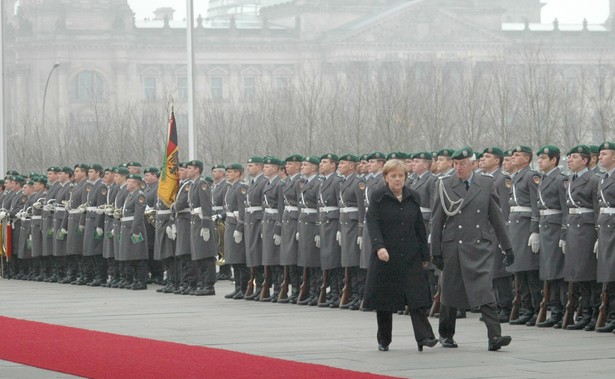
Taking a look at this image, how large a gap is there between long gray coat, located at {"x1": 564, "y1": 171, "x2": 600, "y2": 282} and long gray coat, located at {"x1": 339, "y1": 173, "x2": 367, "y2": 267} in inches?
145

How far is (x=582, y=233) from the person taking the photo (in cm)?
1609

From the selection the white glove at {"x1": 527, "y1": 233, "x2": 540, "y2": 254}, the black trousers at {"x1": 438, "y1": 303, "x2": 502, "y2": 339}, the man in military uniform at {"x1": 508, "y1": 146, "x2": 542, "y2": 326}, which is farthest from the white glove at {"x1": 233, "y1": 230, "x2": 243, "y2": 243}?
the black trousers at {"x1": 438, "y1": 303, "x2": 502, "y2": 339}

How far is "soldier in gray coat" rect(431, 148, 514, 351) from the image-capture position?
1421cm

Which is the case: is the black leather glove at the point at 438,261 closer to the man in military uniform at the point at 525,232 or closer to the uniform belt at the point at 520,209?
the man in military uniform at the point at 525,232

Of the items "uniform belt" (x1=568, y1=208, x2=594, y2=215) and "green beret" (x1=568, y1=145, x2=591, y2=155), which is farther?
"green beret" (x1=568, y1=145, x2=591, y2=155)

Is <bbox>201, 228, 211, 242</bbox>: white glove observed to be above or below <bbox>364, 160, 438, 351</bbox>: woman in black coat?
below

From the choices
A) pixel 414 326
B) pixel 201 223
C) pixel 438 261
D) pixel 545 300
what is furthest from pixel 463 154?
pixel 201 223

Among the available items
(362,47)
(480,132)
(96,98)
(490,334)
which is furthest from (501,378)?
(362,47)

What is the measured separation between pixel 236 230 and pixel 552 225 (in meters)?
5.99

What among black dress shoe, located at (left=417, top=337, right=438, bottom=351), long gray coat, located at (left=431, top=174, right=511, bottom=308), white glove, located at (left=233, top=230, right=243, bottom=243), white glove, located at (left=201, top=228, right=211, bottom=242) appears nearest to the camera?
black dress shoe, located at (left=417, top=337, right=438, bottom=351)

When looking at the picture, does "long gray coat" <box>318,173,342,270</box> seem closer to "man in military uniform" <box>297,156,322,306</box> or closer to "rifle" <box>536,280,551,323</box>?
"man in military uniform" <box>297,156,322,306</box>

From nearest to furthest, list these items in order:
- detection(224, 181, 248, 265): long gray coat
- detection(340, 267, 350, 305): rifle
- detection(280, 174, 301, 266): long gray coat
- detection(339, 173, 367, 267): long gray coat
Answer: detection(339, 173, 367, 267): long gray coat < detection(340, 267, 350, 305): rifle < detection(280, 174, 301, 266): long gray coat < detection(224, 181, 248, 265): long gray coat

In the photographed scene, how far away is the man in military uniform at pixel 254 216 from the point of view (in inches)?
826

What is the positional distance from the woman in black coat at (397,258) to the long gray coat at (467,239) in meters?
0.20
